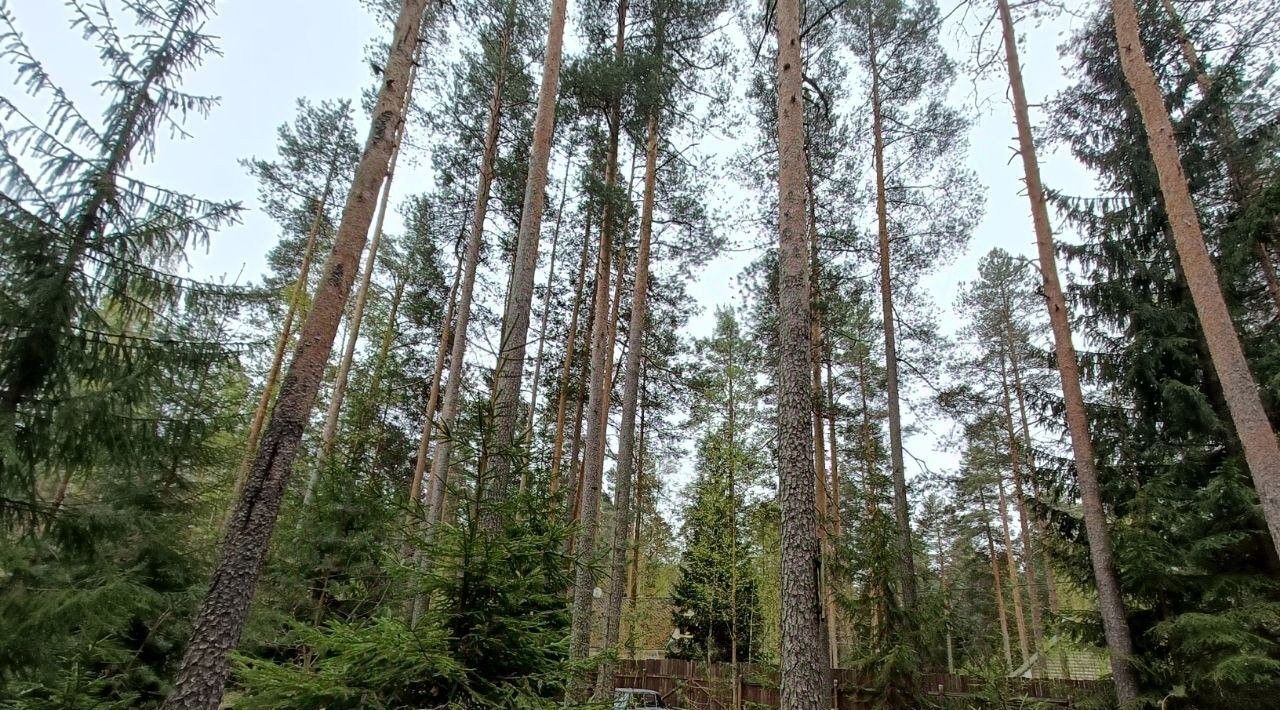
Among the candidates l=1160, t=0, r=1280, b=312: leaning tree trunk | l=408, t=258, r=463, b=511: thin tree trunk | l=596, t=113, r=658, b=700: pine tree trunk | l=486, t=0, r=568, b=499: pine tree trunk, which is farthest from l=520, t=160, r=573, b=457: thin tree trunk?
l=1160, t=0, r=1280, b=312: leaning tree trunk

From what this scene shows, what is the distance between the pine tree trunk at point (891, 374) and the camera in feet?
29.0

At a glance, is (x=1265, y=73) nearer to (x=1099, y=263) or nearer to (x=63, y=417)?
(x=1099, y=263)

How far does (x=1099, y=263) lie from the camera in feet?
27.8

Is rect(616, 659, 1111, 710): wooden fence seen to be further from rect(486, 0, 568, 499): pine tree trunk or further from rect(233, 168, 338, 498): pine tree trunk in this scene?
rect(233, 168, 338, 498): pine tree trunk

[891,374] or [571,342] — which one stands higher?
[571,342]

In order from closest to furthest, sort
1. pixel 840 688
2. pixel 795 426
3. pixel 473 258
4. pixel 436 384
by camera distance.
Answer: pixel 795 426, pixel 840 688, pixel 473 258, pixel 436 384

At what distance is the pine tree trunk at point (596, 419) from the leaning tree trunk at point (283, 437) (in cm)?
303

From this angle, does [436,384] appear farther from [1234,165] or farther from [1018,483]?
[1018,483]

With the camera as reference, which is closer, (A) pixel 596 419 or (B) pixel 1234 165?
(B) pixel 1234 165

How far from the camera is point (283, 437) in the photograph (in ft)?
12.1

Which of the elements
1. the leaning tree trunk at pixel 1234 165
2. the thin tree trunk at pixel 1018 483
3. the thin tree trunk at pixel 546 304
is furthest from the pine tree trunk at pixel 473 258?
the thin tree trunk at pixel 1018 483

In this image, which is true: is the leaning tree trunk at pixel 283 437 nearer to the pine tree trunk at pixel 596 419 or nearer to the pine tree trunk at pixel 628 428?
the pine tree trunk at pixel 596 419

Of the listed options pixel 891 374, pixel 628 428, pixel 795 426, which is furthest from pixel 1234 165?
pixel 628 428

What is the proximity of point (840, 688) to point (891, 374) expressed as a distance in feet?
18.7
